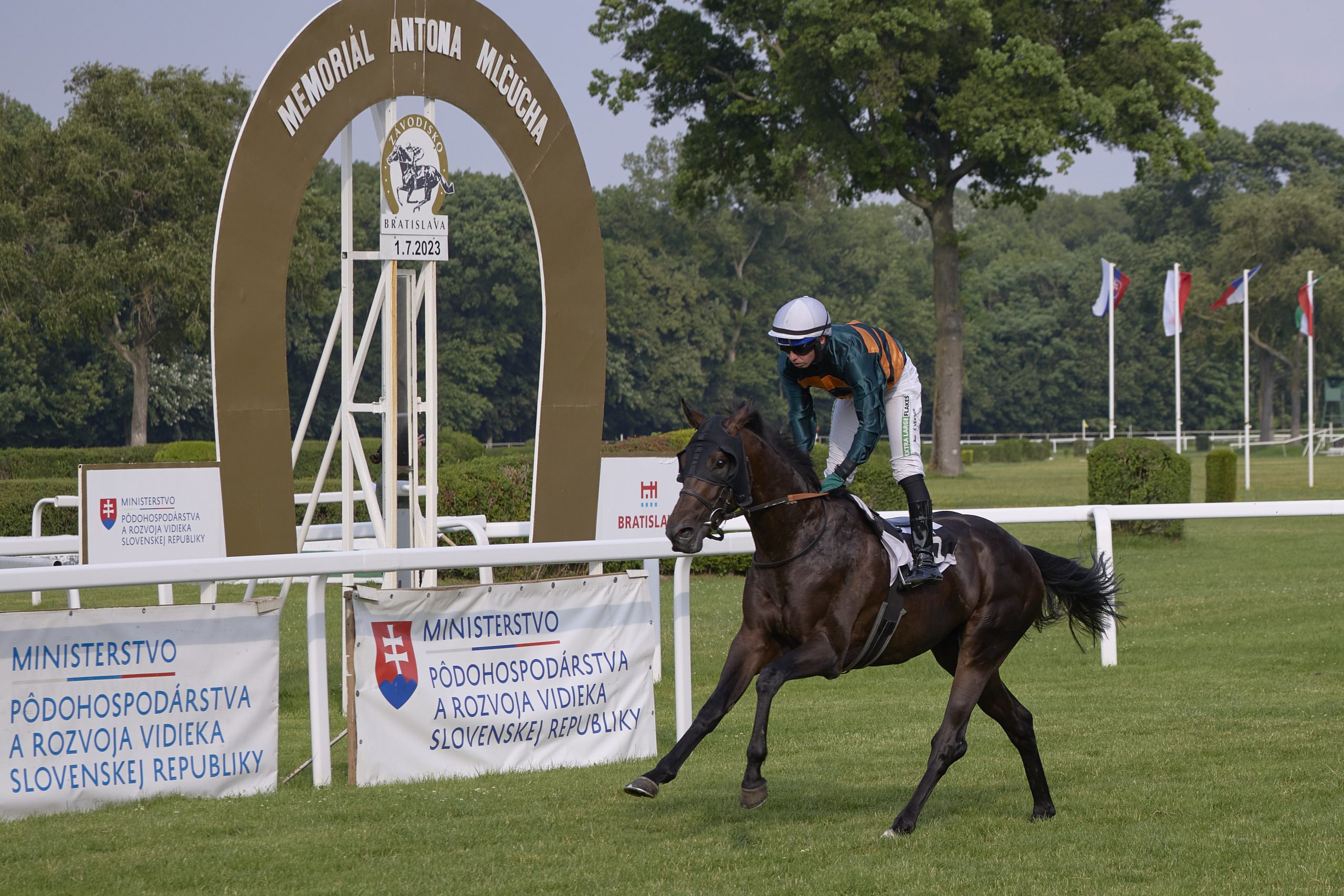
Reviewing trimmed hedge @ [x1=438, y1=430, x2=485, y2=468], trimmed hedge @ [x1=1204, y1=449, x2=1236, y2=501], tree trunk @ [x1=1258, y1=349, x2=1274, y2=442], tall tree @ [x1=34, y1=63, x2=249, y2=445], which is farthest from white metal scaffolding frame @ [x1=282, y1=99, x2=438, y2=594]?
tree trunk @ [x1=1258, y1=349, x2=1274, y2=442]

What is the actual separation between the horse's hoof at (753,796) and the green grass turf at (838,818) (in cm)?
15

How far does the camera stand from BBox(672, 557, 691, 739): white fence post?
6012mm

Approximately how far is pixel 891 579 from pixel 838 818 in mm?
869

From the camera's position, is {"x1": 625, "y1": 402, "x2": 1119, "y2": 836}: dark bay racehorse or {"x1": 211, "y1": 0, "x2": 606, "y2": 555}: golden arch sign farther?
{"x1": 211, "y1": 0, "x2": 606, "y2": 555}: golden arch sign

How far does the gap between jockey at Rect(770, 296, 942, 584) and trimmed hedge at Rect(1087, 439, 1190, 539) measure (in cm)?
1278

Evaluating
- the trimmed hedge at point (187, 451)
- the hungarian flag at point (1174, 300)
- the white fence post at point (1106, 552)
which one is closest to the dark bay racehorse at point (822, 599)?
the white fence post at point (1106, 552)

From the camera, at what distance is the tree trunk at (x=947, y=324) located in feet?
96.6

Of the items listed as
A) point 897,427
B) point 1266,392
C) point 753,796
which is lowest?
point 753,796

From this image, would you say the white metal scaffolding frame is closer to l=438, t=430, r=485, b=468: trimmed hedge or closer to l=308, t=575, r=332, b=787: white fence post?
l=308, t=575, r=332, b=787: white fence post

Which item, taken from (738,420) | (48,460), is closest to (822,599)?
(738,420)

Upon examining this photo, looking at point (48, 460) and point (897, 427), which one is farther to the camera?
point (48, 460)

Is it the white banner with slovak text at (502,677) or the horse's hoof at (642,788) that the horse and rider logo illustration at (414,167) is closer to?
the white banner with slovak text at (502,677)

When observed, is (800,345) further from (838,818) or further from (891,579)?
(838,818)

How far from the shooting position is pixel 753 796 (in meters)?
4.27
